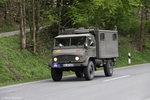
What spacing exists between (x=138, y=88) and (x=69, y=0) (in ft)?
52.4

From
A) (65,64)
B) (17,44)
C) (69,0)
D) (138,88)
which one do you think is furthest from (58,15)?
(138,88)

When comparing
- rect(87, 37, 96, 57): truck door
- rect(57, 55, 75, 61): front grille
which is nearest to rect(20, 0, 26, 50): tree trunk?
rect(87, 37, 96, 57): truck door

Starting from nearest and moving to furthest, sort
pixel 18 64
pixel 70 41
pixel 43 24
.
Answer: pixel 70 41, pixel 18 64, pixel 43 24

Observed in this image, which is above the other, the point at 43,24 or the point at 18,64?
the point at 43,24

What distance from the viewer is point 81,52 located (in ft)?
53.6

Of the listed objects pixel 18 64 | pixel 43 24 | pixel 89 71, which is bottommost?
pixel 18 64

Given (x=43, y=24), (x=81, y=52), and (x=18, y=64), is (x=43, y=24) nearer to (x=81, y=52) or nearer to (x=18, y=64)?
(x=18, y=64)

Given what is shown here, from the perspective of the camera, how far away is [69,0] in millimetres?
27828

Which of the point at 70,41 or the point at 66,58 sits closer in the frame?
the point at 66,58

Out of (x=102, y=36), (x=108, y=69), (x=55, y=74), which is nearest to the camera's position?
(x=55, y=74)

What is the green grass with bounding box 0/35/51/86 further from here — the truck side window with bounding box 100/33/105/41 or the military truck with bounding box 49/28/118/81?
the truck side window with bounding box 100/33/105/41

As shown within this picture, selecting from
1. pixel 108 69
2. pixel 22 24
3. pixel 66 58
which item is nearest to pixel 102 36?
pixel 108 69

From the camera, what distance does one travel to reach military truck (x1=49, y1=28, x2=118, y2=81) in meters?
16.4

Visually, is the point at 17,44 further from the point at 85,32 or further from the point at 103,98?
the point at 103,98
